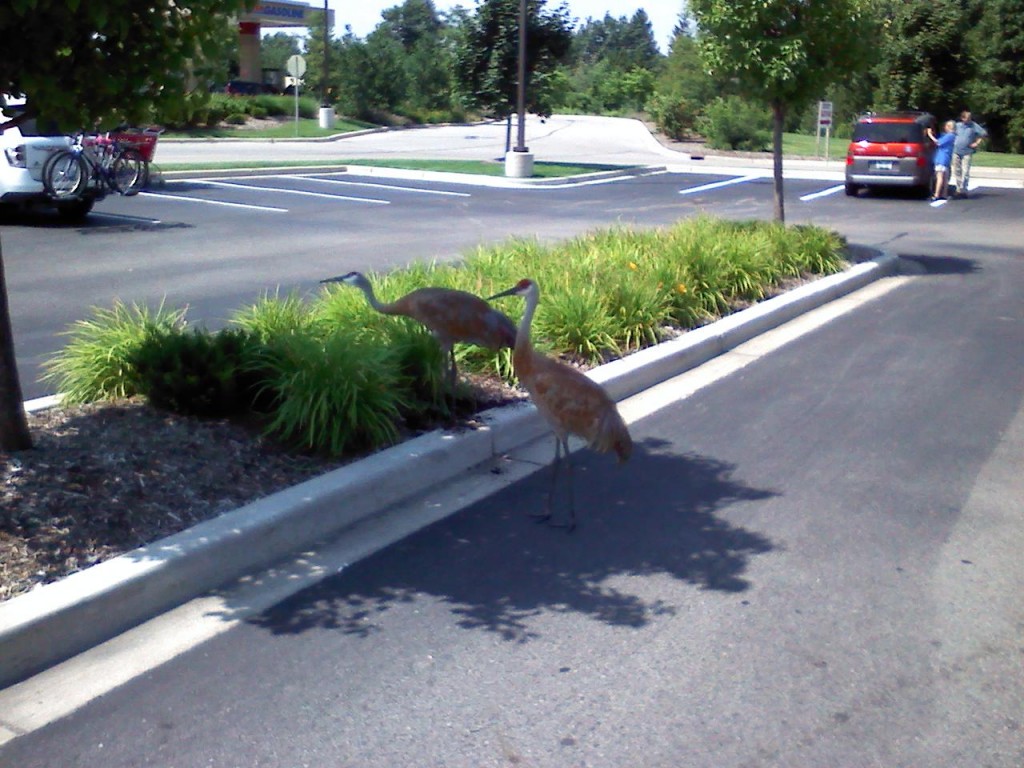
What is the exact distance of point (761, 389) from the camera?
9.16 meters

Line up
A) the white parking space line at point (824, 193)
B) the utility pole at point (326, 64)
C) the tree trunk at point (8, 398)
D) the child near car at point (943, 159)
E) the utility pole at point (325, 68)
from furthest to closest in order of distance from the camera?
the utility pole at point (325, 68) < the utility pole at point (326, 64) < the white parking space line at point (824, 193) < the child near car at point (943, 159) < the tree trunk at point (8, 398)

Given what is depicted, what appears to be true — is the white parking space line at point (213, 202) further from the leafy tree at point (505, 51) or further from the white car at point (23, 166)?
the leafy tree at point (505, 51)

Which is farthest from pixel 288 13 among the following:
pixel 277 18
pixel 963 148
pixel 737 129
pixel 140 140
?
pixel 963 148

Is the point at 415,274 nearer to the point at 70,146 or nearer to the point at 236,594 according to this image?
the point at 236,594

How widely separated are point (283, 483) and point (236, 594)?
996 millimetres

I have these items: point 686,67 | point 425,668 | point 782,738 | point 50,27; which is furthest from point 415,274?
point 686,67

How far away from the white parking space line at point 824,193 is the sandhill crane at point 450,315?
18.9 meters

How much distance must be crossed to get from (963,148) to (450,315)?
21.9 m

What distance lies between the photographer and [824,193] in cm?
2659

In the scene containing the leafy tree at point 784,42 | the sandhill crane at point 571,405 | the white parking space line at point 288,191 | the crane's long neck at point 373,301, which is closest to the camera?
the sandhill crane at point 571,405

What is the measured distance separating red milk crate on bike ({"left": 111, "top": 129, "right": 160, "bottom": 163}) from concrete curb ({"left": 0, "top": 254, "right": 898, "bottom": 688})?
15.5 metres

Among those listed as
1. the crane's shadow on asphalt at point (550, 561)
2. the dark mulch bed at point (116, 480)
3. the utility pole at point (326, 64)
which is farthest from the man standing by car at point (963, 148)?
the utility pole at point (326, 64)

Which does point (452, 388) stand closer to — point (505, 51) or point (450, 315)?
point (450, 315)

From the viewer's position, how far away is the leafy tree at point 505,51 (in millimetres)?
30125
